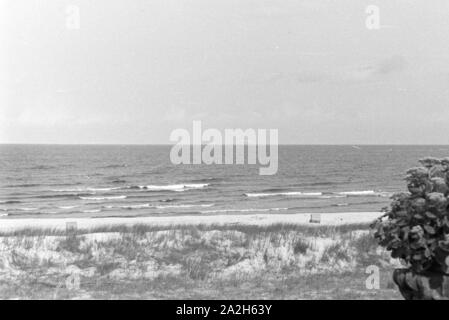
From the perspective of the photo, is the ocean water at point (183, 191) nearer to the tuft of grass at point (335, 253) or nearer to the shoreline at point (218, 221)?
the shoreline at point (218, 221)

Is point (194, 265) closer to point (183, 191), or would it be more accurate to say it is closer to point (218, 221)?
point (218, 221)

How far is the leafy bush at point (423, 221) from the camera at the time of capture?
6.07 m

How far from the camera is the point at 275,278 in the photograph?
9922mm

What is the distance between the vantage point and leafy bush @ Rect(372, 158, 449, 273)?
607 cm

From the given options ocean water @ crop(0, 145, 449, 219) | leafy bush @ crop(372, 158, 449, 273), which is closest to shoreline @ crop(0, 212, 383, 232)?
ocean water @ crop(0, 145, 449, 219)

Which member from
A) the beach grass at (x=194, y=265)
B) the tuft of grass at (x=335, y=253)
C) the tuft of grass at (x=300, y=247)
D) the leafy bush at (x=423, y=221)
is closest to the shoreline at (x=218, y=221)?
the beach grass at (x=194, y=265)

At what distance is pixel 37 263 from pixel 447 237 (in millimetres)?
7545

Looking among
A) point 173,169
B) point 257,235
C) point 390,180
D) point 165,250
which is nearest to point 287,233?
point 257,235

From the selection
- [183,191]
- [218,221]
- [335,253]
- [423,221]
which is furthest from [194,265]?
[183,191]

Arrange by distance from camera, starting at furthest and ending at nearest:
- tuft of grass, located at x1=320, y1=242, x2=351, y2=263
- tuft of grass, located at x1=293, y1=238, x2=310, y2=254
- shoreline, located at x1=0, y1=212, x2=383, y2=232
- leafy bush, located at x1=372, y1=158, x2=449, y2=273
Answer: shoreline, located at x1=0, y1=212, x2=383, y2=232, tuft of grass, located at x1=293, y1=238, x2=310, y2=254, tuft of grass, located at x1=320, y1=242, x2=351, y2=263, leafy bush, located at x1=372, y1=158, x2=449, y2=273

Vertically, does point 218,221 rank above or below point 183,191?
above

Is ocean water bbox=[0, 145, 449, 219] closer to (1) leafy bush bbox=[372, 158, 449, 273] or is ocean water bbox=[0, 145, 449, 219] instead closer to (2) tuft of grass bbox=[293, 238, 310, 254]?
(2) tuft of grass bbox=[293, 238, 310, 254]

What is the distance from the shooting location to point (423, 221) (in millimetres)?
6172
